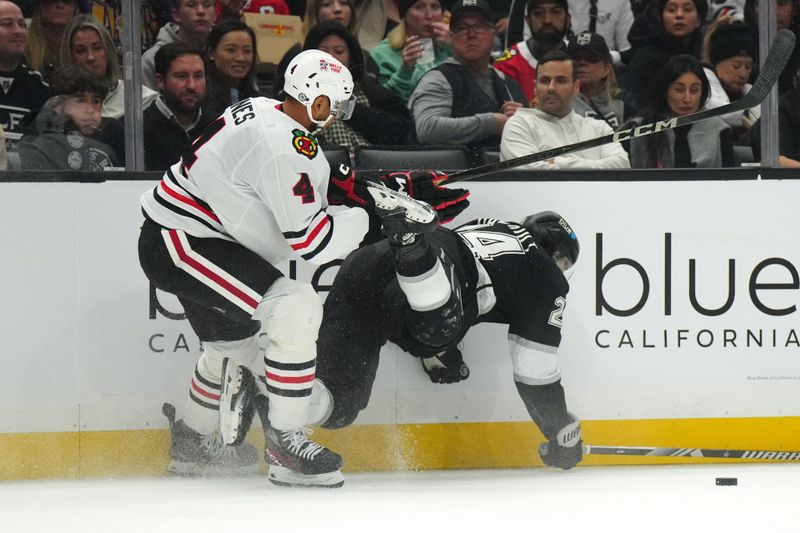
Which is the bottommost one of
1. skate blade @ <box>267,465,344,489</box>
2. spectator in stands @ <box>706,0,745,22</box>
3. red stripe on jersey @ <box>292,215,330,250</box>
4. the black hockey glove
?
skate blade @ <box>267,465,344,489</box>

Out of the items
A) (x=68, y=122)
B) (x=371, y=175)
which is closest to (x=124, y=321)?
(x=68, y=122)

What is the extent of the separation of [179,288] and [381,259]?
0.67 meters

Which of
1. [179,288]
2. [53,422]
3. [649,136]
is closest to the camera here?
[179,288]

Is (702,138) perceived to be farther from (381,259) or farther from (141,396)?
(141,396)

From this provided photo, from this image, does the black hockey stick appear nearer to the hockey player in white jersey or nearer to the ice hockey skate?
the hockey player in white jersey

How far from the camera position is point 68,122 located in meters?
4.25

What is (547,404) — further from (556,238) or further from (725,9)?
(725,9)

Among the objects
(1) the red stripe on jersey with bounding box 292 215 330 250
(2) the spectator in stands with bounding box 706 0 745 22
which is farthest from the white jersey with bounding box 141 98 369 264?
(2) the spectator in stands with bounding box 706 0 745 22

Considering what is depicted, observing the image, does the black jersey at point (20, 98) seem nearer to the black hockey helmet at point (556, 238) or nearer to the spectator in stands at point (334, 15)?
the spectator in stands at point (334, 15)

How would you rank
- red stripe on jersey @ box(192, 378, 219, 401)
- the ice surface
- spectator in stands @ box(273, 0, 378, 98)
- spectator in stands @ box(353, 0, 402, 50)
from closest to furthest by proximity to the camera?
the ice surface, red stripe on jersey @ box(192, 378, 219, 401), spectator in stands @ box(273, 0, 378, 98), spectator in stands @ box(353, 0, 402, 50)

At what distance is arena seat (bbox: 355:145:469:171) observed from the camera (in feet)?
14.4

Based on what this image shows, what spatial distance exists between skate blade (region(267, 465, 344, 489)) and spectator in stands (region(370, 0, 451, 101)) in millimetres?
1623

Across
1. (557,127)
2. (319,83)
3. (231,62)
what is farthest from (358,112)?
(319,83)

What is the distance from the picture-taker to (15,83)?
4.26 m
